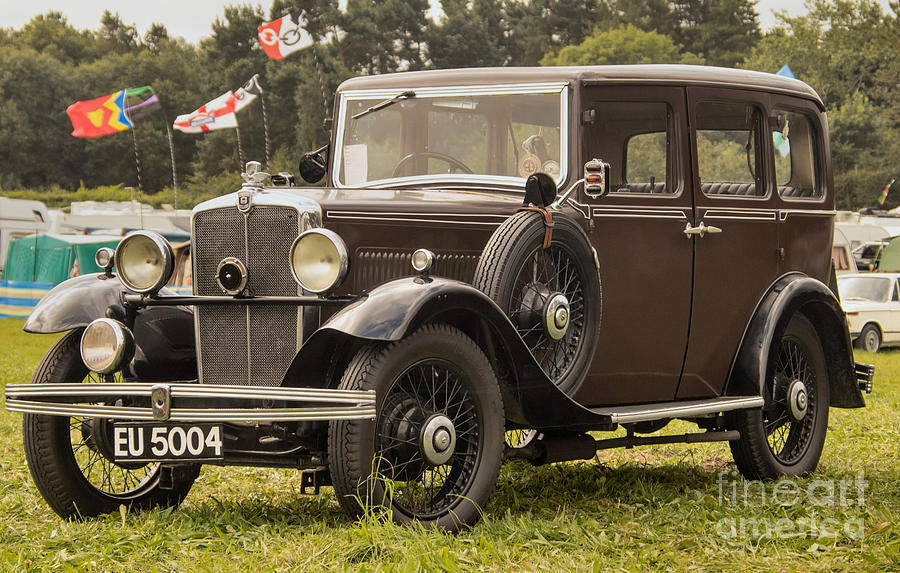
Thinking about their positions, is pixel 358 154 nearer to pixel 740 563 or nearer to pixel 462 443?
pixel 462 443

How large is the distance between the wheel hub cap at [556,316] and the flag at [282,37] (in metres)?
21.2

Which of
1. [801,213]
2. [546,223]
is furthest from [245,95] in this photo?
[546,223]

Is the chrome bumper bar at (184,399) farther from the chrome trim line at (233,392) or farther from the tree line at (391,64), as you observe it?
the tree line at (391,64)

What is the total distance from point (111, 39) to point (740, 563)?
8710 centimetres

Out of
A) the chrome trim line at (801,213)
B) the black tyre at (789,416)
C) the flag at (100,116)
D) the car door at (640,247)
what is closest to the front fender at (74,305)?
the car door at (640,247)

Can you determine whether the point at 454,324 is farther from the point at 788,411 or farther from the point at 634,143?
the point at 788,411

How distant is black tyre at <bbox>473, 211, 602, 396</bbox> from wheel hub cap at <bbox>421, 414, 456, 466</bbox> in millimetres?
619

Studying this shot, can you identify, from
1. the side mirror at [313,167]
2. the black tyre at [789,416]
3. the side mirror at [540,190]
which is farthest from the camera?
the side mirror at [313,167]

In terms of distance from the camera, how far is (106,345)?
14.8ft

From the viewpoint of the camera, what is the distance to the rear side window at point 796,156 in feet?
20.6

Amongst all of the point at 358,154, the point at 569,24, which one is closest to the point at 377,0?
the point at 569,24

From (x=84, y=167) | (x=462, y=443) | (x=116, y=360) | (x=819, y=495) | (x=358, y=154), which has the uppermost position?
(x=84, y=167)

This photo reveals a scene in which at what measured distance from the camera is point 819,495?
18.0ft

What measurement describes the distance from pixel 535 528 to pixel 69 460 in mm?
2081
